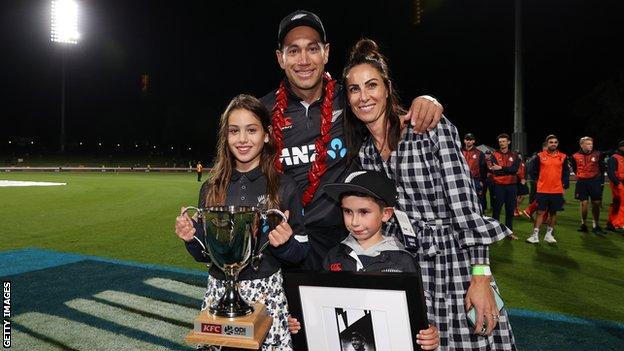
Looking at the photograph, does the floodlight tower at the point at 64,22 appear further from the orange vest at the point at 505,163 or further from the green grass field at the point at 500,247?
the orange vest at the point at 505,163

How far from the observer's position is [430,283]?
213 cm

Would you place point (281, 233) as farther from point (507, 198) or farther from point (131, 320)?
point (507, 198)

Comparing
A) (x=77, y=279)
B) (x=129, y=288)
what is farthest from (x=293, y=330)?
(x=77, y=279)

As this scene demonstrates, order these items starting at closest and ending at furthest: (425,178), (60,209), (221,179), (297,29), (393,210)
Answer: (425,178) < (393,210) < (221,179) < (297,29) < (60,209)

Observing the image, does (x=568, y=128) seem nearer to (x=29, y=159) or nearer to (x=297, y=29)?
(x=297, y=29)

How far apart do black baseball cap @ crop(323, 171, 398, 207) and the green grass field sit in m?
3.47

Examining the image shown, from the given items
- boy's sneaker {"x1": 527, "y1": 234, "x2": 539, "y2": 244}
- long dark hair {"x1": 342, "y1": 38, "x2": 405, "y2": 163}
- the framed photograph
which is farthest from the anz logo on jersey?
boy's sneaker {"x1": 527, "y1": 234, "x2": 539, "y2": 244}

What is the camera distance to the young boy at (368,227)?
7.02 ft

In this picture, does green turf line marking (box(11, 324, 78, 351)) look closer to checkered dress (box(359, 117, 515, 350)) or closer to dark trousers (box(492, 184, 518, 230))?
checkered dress (box(359, 117, 515, 350))

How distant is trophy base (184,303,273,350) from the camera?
1755mm

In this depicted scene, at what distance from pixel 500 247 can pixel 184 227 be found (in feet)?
23.4

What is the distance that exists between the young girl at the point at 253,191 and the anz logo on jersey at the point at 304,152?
0.23 m

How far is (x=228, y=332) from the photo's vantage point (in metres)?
1.79

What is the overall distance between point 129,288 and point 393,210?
4.24m
